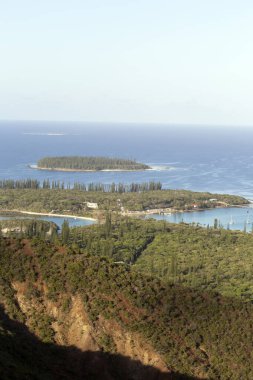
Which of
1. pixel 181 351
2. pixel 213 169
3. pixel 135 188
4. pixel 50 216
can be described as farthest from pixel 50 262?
pixel 213 169

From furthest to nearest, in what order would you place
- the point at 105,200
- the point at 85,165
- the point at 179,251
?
1. the point at 85,165
2. the point at 105,200
3. the point at 179,251

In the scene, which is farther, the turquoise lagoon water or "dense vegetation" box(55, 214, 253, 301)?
the turquoise lagoon water

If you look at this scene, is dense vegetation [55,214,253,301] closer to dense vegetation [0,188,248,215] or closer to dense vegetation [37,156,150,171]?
dense vegetation [0,188,248,215]

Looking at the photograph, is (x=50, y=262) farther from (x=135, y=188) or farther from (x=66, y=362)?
(x=135, y=188)

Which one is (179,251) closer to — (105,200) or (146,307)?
(146,307)

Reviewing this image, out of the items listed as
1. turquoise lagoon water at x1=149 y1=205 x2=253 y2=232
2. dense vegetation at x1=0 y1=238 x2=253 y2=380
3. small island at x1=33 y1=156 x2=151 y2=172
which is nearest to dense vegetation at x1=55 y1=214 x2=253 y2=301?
dense vegetation at x1=0 y1=238 x2=253 y2=380

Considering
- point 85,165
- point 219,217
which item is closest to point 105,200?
point 219,217
